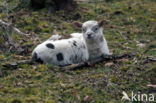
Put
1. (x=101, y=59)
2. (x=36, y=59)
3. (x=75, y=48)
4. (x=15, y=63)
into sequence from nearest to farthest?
(x=15, y=63) < (x=36, y=59) < (x=75, y=48) < (x=101, y=59)

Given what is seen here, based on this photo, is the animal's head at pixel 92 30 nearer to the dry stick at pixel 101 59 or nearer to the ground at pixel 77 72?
the dry stick at pixel 101 59

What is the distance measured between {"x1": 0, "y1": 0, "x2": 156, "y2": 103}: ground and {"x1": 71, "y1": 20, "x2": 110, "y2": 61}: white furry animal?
0.64 m

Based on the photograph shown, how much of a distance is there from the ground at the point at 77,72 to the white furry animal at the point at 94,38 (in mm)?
639

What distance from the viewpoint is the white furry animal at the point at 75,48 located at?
404 inches

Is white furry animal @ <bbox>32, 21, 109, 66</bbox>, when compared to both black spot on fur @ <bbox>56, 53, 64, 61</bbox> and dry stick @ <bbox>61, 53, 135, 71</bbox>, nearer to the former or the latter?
black spot on fur @ <bbox>56, 53, 64, 61</bbox>

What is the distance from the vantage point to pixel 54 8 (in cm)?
1689

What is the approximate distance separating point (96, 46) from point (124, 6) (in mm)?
7693

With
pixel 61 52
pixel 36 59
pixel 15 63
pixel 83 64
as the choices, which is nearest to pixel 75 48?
pixel 61 52

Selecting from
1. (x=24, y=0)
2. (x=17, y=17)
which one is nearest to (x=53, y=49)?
(x=17, y=17)

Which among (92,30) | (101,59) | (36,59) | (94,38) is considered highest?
(92,30)

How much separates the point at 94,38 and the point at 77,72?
1501 millimetres

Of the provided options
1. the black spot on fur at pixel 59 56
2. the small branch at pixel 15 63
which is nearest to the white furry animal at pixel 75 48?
the black spot on fur at pixel 59 56

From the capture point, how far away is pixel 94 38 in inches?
430

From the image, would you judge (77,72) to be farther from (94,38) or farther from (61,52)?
(94,38)
